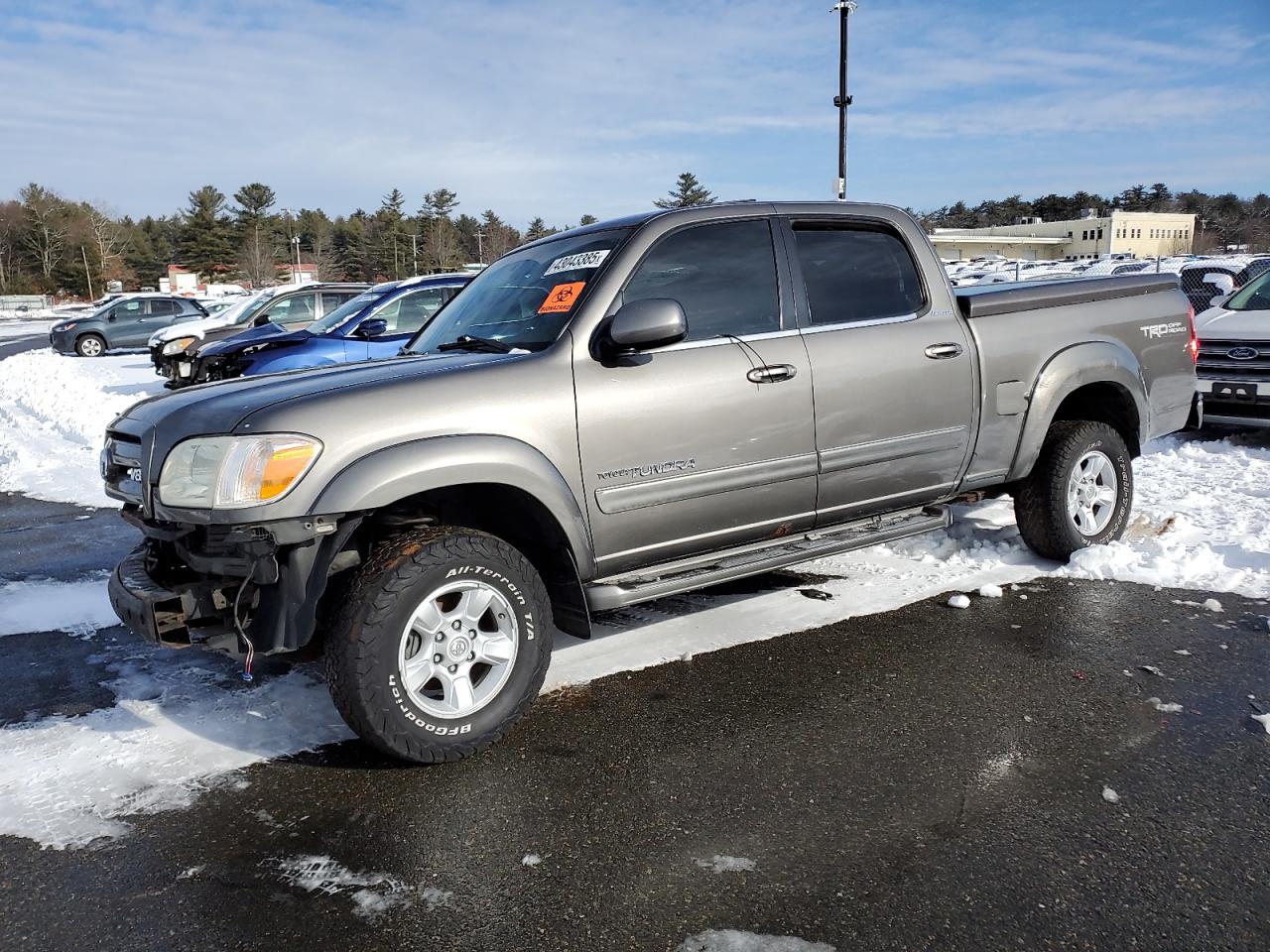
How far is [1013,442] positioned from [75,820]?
442cm

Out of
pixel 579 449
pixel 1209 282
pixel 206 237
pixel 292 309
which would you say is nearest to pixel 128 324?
pixel 292 309

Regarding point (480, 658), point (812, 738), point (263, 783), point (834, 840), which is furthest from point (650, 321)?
point (263, 783)

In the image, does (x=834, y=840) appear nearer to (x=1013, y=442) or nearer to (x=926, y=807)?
(x=926, y=807)

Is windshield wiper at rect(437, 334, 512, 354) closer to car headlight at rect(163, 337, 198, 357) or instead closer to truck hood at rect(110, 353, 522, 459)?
truck hood at rect(110, 353, 522, 459)

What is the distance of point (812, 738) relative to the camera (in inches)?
137

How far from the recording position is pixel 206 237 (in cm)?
8531

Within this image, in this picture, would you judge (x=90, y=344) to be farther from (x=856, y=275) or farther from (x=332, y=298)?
(x=856, y=275)

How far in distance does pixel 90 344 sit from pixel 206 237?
66.7 meters

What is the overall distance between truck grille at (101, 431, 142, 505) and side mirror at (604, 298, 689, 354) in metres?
1.79

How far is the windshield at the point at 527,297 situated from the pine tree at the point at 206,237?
298 feet

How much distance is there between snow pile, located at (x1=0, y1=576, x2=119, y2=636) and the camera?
4812 millimetres

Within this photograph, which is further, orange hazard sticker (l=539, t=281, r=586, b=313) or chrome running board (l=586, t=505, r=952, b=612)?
orange hazard sticker (l=539, t=281, r=586, b=313)

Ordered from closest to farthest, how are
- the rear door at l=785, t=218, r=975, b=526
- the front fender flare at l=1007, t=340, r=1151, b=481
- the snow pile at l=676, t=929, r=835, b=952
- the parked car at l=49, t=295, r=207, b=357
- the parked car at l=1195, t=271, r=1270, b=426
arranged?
1. the snow pile at l=676, t=929, r=835, b=952
2. the rear door at l=785, t=218, r=975, b=526
3. the front fender flare at l=1007, t=340, r=1151, b=481
4. the parked car at l=1195, t=271, r=1270, b=426
5. the parked car at l=49, t=295, r=207, b=357

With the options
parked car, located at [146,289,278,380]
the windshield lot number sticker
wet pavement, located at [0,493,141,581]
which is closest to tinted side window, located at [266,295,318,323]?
parked car, located at [146,289,278,380]
